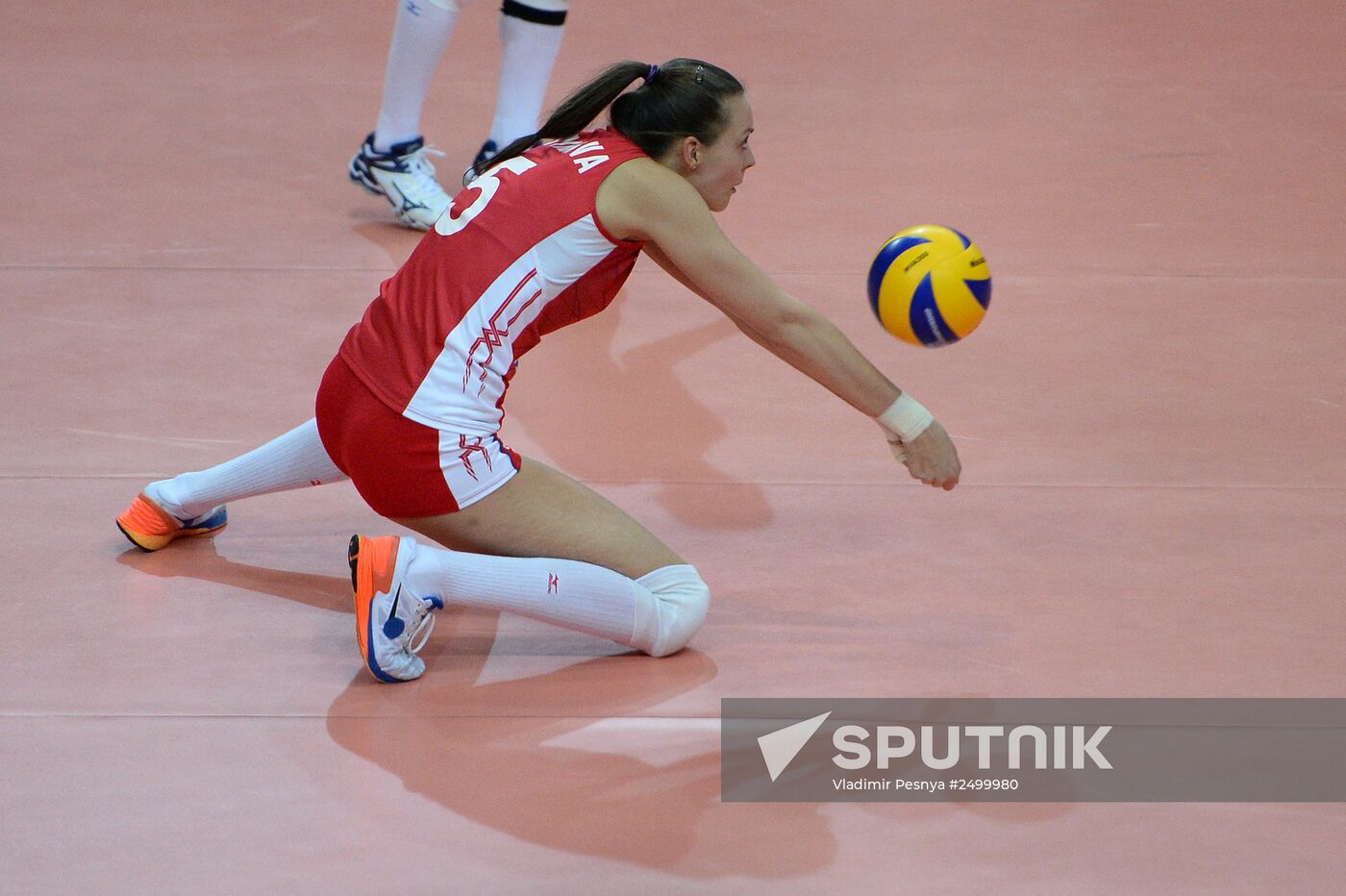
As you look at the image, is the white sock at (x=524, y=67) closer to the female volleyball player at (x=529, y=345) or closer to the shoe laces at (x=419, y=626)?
the female volleyball player at (x=529, y=345)

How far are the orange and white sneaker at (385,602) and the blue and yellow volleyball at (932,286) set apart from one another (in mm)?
857

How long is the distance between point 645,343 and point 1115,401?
107 cm

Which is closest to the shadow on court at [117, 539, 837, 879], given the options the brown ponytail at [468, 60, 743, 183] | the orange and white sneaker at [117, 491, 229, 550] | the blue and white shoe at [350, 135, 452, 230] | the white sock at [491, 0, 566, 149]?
the orange and white sneaker at [117, 491, 229, 550]

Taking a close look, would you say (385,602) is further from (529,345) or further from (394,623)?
(529,345)

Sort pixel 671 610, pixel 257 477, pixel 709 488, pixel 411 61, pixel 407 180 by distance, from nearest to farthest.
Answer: pixel 671 610 < pixel 257 477 < pixel 709 488 < pixel 411 61 < pixel 407 180

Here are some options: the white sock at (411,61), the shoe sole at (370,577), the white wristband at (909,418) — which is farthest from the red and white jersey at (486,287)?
the white sock at (411,61)

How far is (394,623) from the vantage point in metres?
2.31

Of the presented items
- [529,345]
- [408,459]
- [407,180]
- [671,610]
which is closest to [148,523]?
[408,459]

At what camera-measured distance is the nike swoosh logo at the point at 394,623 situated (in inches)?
90.5

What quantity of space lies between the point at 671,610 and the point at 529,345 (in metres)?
0.47

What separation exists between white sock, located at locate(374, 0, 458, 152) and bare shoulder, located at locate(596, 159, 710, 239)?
2.03m

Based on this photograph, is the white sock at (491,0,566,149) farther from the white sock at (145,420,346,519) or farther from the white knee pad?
the white knee pad

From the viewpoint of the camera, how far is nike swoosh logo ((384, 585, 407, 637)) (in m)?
2.30

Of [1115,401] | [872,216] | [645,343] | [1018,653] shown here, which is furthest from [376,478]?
[872,216]
